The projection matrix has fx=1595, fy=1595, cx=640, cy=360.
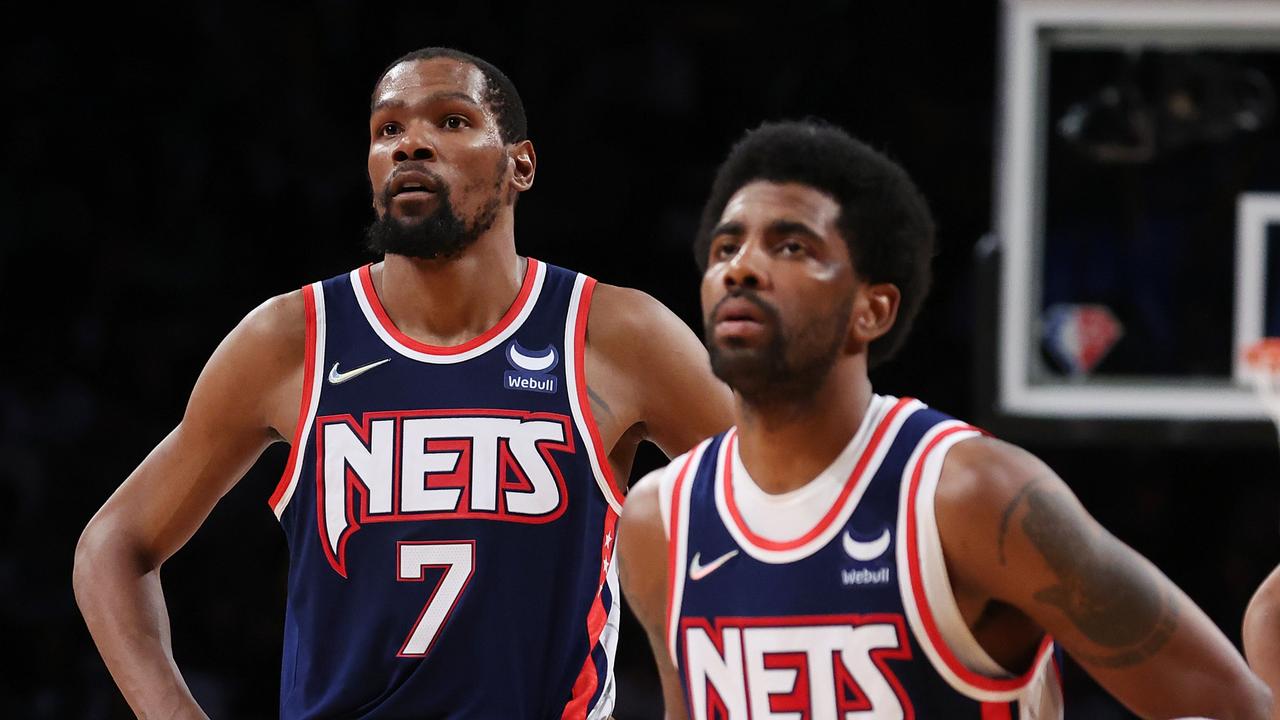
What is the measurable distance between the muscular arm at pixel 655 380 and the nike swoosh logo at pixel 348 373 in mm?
430

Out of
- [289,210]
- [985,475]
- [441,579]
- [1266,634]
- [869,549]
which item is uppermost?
[289,210]

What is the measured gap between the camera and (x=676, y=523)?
8.43ft

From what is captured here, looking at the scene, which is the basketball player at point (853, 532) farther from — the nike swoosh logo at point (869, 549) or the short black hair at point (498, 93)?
the short black hair at point (498, 93)

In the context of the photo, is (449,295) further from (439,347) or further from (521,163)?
(521,163)

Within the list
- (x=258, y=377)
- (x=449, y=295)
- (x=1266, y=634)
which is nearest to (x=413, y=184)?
(x=449, y=295)

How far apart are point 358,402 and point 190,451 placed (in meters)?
0.40

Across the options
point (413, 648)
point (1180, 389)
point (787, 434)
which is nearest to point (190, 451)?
point (413, 648)

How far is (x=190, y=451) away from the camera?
131 inches

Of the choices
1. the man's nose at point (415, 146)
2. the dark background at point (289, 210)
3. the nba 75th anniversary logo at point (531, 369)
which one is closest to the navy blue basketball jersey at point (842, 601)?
the nba 75th anniversary logo at point (531, 369)

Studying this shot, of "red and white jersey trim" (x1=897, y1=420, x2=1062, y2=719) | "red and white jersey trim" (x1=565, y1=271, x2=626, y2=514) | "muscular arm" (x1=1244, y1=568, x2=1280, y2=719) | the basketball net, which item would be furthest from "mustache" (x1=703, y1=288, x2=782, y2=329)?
the basketball net

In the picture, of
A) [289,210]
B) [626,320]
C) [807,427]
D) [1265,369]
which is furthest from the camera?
[289,210]

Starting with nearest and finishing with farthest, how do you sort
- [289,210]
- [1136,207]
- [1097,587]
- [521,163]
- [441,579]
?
1. [1097,587]
2. [441,579]
3. [521,163]
4. [1136,207]
5. [289,210]

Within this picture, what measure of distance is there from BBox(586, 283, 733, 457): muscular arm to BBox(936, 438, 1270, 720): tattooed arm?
106cm

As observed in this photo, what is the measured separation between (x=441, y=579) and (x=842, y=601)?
3.32 feet
